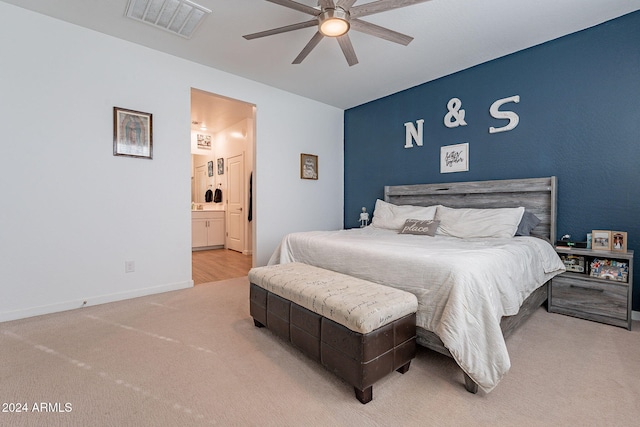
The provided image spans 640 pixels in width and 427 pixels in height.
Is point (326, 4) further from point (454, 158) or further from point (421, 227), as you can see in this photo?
point (454, 158)

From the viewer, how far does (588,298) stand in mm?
2504

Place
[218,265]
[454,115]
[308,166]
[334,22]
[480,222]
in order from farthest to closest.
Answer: [218,265], [308,166], [454,115], [480,222], [334,22]

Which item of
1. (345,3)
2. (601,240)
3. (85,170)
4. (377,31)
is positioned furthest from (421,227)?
(85,170)

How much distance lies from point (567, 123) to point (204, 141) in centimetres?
663

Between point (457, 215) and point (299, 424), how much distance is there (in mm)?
2625

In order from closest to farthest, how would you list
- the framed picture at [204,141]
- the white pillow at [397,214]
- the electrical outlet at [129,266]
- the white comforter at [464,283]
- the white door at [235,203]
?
the white comforter at [464,283], the electrical outlet at [129,266], the white pillow at [397,214], the white door at [235,203], the framed picture at [204,141]

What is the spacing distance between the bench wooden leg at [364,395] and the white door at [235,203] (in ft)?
15.7

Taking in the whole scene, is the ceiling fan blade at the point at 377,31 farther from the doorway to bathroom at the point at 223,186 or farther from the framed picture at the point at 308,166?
the doorway to bathroom at the point at 223,186

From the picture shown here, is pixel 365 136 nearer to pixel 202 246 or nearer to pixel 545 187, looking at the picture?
pixel 545 187

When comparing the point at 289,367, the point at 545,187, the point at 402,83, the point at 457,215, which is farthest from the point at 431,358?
the point at 402,83

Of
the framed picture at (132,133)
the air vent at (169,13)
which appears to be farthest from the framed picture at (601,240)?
the framed picture at (132,133)

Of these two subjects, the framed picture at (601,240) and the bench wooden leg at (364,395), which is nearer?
the bench wooden leg at (364,395)

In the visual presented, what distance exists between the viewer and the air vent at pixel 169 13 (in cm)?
239

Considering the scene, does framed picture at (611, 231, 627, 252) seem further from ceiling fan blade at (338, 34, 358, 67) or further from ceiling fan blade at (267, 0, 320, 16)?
ceiling fan blade at (267, 0, 320, 16)
